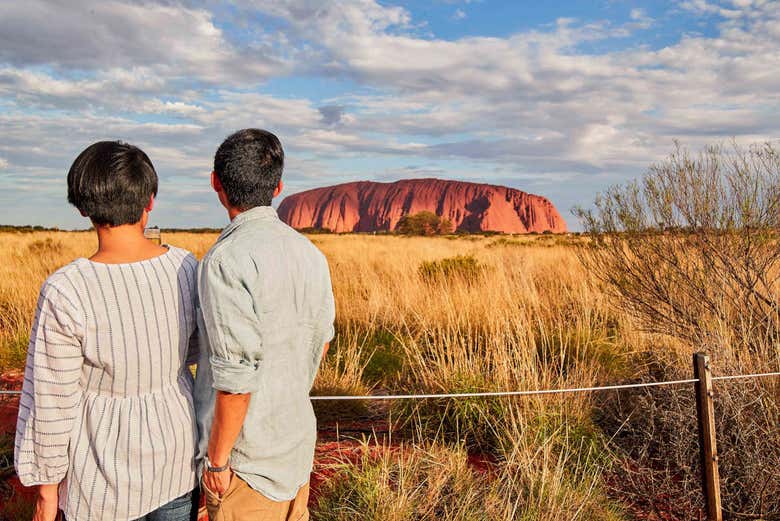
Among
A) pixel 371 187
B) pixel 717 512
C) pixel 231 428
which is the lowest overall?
pixel 717 512

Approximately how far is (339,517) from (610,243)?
485 centimetres

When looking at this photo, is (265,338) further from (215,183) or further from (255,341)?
(215,183)

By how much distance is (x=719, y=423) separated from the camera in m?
3.95

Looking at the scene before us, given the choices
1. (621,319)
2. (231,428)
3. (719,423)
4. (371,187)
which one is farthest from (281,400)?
(371,187)

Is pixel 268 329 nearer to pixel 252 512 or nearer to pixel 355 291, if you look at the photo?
pixel 252 512

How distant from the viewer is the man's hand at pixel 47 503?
5.04ft

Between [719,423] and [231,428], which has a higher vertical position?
[231,428]

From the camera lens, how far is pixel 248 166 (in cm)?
162

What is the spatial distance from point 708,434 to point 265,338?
2741mm

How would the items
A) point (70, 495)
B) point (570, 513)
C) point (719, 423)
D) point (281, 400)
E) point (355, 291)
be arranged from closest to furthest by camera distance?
point (70, 495), point (281, 400), point (570, 513), point (719, 423), point (355, 291)

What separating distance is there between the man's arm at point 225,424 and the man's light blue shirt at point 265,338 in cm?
4

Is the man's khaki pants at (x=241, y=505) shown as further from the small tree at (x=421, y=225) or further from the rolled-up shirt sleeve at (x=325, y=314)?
the small tree at (x=421, y=225)

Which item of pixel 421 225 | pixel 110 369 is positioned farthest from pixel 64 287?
pixel 421 225

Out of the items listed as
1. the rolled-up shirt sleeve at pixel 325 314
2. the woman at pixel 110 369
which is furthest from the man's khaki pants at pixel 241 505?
the rolled-up shirt sleeve at pixel 325 314
